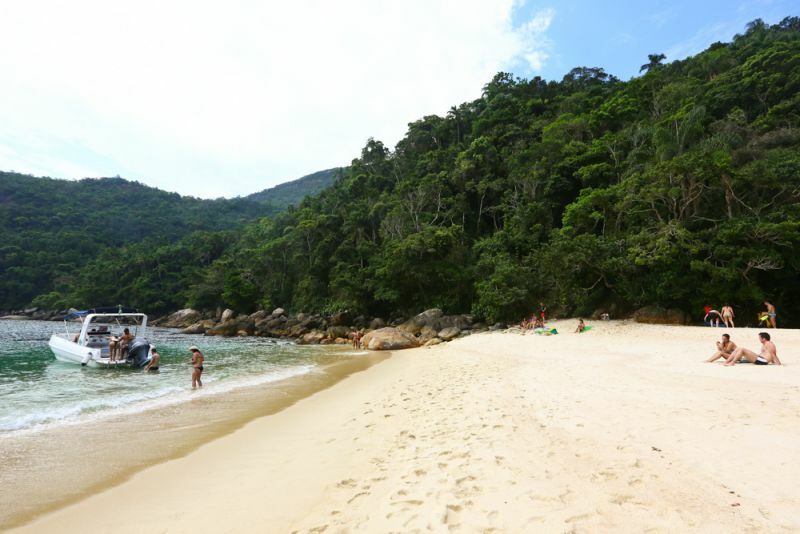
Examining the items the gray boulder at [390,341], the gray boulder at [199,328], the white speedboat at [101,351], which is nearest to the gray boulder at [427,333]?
the gray boulder at [390,341]

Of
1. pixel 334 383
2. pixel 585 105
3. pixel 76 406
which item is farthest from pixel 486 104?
pixel 76 406

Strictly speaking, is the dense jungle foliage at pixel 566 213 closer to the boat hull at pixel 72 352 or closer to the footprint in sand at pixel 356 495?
the boat hull at pixel 72 352

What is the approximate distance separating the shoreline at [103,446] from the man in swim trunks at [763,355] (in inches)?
457

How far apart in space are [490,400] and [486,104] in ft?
214

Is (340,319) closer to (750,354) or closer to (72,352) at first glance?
(72,352)

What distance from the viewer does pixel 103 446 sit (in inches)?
266

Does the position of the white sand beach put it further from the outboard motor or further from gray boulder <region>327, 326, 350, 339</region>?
gray boulder <region>327, 326, 350, 339</region>

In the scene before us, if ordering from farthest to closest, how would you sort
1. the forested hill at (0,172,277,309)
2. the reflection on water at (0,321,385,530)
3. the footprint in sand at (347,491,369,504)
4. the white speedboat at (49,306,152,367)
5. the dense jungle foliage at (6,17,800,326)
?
1. the forested hill at (0,172,277,309)
2. the dense jungle foliage at (6,17,800,326)
3. the white speedboat at (49,306,152,367)
4. the reflection on water at (0,321,385,530)
5. the footprint in sand at (347,491,369,504)

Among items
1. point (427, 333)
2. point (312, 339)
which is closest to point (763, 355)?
point (427, 333)

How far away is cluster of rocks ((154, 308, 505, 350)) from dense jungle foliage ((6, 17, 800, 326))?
1.77 meters

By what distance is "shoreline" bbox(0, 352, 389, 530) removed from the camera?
4934mm

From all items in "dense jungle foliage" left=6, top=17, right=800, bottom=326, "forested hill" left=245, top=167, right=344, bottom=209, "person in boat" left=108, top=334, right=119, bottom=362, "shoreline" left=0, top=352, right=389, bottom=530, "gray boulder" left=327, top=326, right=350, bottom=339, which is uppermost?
"forested hill" left=245, top=167, right=344, bottom=209

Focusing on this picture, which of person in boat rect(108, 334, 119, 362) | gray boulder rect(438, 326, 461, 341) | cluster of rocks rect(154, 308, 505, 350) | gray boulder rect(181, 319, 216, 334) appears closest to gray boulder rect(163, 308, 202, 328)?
cluster of rocks rect(154, 308, 505, 350)

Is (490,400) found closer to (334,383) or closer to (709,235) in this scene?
(334,383)
